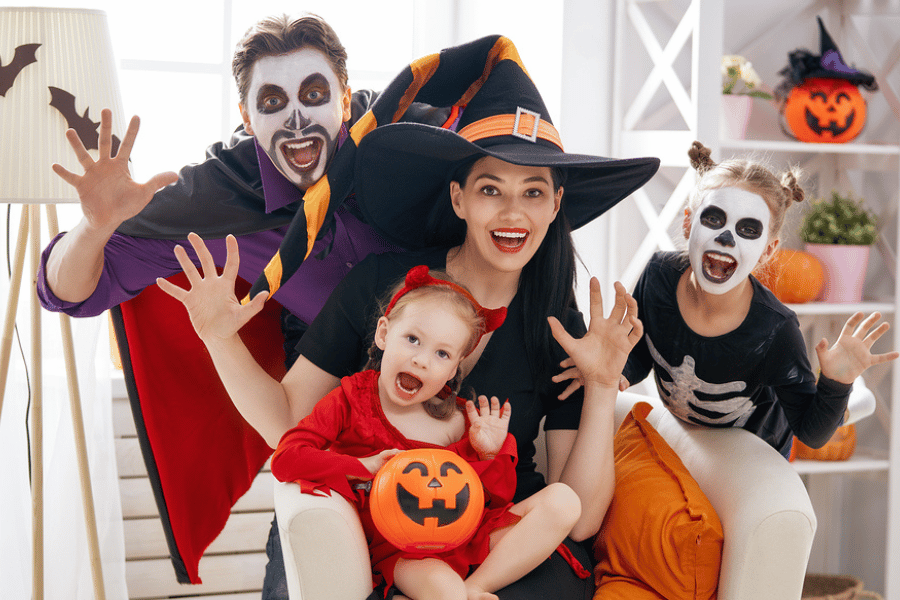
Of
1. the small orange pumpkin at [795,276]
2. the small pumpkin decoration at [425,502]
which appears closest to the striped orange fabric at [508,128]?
the small pumpkin decoration at [425,502]

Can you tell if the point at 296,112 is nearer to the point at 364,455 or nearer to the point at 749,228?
the point at 364,455

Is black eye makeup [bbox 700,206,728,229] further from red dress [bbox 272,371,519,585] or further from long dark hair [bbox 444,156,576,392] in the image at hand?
red dress [bbox 272,371,519,585]

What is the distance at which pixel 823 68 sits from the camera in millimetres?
2604

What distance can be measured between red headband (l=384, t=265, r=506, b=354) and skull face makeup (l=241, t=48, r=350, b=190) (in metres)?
0.34

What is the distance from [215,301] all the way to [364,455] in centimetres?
38

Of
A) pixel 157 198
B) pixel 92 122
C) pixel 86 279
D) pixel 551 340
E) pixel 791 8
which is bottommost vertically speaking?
pixel 551 340

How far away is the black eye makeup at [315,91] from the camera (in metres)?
1.61

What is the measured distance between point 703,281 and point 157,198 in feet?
3.74

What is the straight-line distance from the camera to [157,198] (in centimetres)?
166

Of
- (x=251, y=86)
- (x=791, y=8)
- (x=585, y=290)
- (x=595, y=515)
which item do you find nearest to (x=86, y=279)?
(x=251, y=86)

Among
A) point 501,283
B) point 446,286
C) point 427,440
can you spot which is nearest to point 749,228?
point 501,283

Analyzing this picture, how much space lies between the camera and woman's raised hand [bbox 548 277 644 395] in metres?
1.49

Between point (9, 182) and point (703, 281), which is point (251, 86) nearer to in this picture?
point (9, 182)

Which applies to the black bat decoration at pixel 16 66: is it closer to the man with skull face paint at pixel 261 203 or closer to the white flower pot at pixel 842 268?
the man with skull face paint at pixel 261 203
